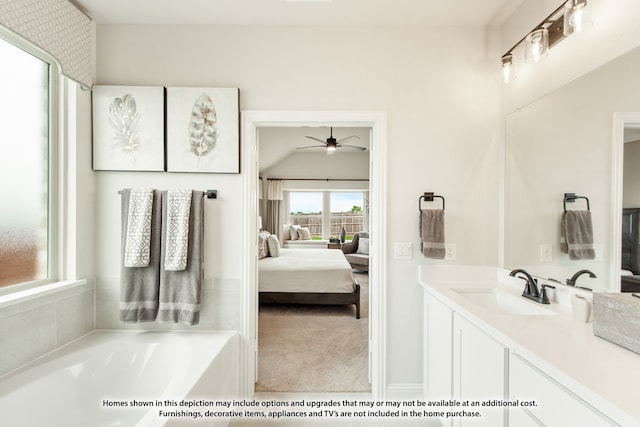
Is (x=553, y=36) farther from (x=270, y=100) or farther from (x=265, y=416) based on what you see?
(x=265, y=416)

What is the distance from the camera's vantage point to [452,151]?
192 centimetres

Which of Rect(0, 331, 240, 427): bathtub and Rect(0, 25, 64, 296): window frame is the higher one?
Rect(0, 25, 64, 296): window frame

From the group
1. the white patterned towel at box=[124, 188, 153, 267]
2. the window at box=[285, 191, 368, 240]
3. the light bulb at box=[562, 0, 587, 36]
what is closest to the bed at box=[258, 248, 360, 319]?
the white patterned towel at box=[124, 188, 153, 267]

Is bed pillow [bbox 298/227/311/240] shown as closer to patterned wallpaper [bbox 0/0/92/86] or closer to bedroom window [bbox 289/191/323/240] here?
bedroom window [bbox 289/191/323/240]

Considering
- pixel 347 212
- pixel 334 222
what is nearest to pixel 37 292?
pixel 334 222

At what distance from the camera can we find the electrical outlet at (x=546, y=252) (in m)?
1.50

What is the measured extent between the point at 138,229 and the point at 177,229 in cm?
24

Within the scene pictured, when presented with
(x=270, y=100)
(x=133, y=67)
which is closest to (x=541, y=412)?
(x=270, y=100)

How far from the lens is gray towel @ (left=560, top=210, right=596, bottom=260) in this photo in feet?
4.19

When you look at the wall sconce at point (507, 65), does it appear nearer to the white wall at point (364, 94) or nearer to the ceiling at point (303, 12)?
the white wall at point (364, 94)

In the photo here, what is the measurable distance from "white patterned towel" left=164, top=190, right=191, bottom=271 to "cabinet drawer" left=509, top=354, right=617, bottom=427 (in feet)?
5.90

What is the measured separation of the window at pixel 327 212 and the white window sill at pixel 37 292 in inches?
218

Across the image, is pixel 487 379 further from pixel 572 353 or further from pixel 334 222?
pixel 334 222

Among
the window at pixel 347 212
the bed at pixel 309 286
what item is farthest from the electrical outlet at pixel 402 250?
the window at pixel 347 212
